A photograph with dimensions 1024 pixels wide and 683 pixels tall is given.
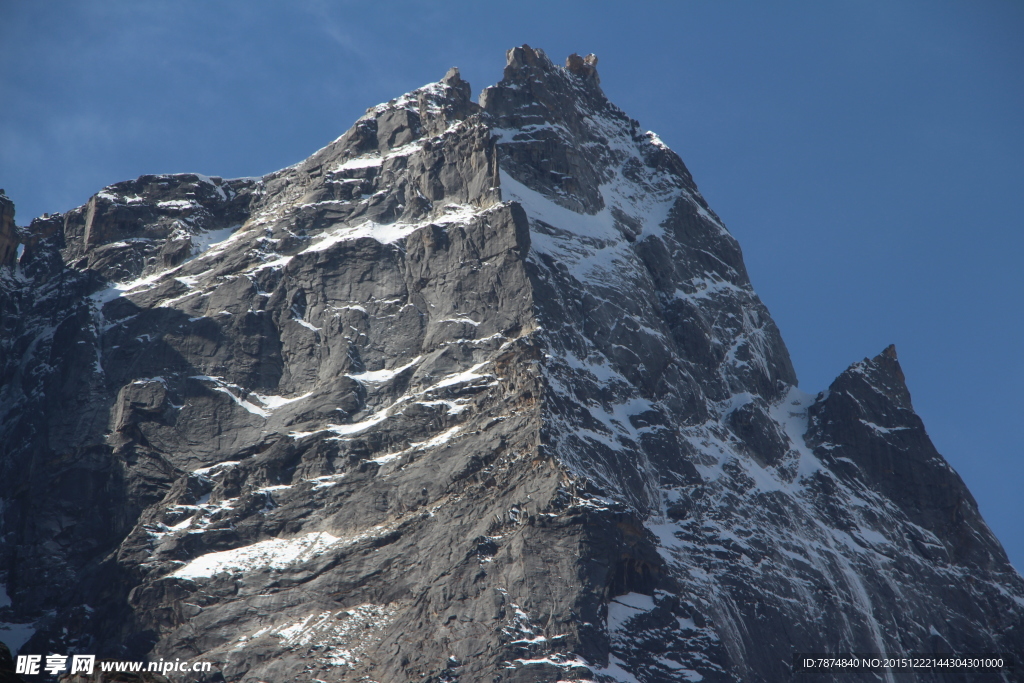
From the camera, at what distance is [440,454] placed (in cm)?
15425

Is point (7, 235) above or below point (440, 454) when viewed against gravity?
above

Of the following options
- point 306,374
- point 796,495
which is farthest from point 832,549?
point 306,374

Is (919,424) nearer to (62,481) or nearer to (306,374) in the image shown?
(306,374)

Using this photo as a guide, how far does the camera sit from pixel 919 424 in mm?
194625

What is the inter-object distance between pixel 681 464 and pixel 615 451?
11.7 meters

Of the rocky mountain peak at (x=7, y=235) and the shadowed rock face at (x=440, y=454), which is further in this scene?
the rocky mountain peak at (x=7, y=235)

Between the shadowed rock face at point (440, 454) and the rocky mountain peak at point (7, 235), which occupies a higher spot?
the rocky mountain peak at point (7, 235)

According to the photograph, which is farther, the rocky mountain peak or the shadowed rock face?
the rocky mountain peak

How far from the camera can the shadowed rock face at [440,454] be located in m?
145

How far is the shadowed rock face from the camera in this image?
145 meters

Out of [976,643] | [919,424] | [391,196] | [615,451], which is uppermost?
[391,196]

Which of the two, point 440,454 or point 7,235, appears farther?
point 7,235

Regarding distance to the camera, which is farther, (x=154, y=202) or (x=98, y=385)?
(x=154, y=202)

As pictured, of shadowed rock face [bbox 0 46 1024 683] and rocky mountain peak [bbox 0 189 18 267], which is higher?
rocky mountain peak [bbox 0 189 18 267]
